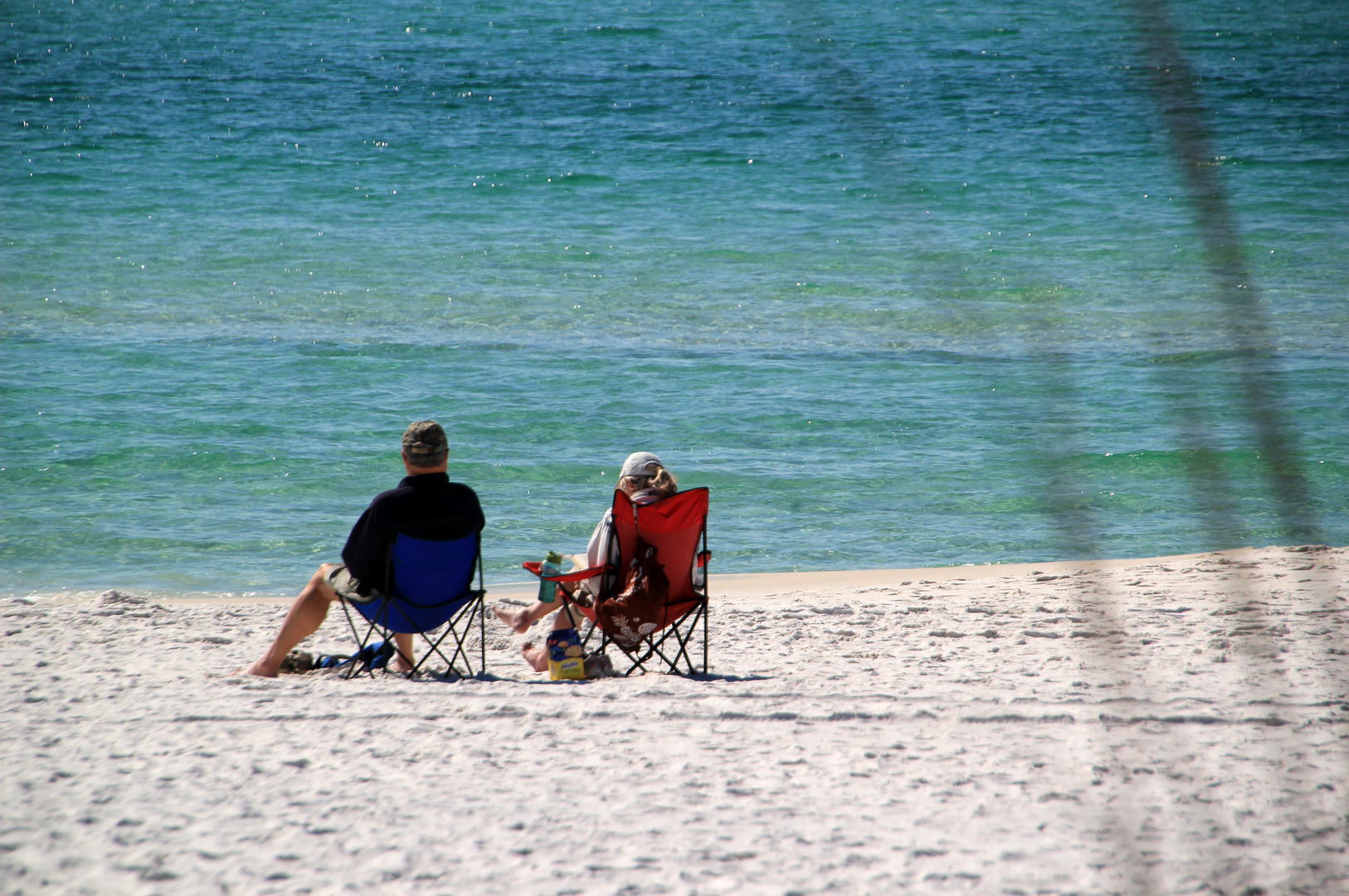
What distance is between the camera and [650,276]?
56.5 feet

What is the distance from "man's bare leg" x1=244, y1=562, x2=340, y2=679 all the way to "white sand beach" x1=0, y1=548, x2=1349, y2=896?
0.33 ft

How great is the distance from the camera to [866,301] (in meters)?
16.2

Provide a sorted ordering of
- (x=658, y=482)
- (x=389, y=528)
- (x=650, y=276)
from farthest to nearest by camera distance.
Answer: (x=650, y=276) < (x=658, y=482) < (x=389, y=528)

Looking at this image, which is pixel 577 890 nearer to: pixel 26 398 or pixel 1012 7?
pixel 26 398

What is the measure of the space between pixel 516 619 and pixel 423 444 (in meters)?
0.96

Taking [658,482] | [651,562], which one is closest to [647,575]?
[651,562]

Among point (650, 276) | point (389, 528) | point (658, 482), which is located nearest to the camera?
point (389, 528)

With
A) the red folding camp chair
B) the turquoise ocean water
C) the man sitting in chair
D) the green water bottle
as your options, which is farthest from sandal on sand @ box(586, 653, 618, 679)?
the turquoise ocean water

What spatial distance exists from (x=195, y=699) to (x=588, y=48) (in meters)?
28.6

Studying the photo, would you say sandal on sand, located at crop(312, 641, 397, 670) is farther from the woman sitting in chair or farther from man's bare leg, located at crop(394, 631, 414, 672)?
the woman sitting in chair

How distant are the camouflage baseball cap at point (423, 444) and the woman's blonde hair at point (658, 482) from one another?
0.82 metres

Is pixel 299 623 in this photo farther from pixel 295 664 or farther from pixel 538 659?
pixel 538 659

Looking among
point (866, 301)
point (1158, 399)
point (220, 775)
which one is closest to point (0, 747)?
point (220, 775)

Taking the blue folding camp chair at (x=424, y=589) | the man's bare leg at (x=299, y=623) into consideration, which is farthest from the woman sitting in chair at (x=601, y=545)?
the man's bare leg at (x=299, y=623)
